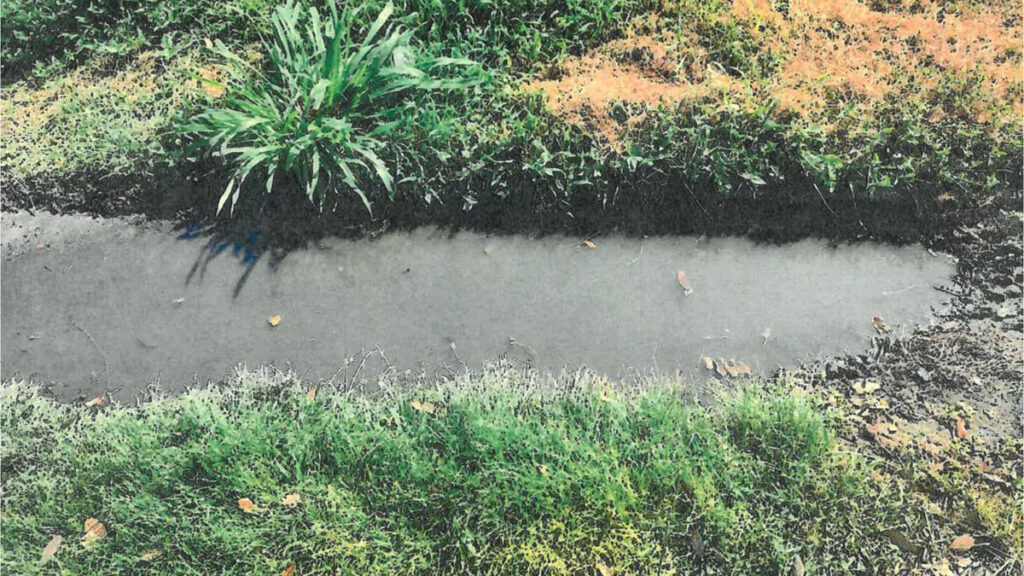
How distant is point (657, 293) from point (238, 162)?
1.97 meters

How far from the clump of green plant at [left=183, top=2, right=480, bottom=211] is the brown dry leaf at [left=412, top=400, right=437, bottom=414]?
2.94ft

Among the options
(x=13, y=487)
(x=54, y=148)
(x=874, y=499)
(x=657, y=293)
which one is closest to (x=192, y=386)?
(x=13, y=487)

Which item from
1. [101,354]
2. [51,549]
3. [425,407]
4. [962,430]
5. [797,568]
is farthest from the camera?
[101,354]

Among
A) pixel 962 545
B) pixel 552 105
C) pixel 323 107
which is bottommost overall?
pixel 962 545

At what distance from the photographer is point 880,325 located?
3.01 m

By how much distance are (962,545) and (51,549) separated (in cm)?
Answer: 316

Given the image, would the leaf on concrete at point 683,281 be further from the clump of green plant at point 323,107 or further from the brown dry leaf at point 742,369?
the clump of green plant at point 323,107

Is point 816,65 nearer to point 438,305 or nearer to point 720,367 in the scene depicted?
point 720,367

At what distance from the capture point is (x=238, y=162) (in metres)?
3.32

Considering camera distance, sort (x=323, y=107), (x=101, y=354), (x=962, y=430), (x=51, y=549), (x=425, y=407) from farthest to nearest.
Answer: (x=323, y=107), (x=101, y=354), (x=425, y=407), (x=962, y=430), (x=51, y=549)

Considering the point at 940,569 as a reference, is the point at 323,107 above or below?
above

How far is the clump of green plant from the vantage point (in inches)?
123

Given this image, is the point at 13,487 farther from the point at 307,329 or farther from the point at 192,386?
the point at 307,329

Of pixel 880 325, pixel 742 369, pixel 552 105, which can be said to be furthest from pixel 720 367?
pixel 552 105
